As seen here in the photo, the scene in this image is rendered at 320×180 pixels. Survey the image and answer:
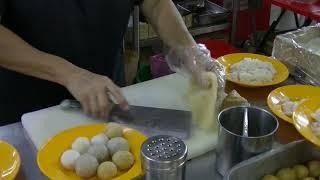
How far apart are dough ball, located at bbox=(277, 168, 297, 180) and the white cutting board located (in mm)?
161

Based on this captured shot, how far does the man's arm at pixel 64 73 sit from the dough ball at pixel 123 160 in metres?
0.17

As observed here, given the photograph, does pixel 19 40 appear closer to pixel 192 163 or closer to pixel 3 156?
pixel 3 156

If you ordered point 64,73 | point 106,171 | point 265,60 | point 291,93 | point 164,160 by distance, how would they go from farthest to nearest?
point 265,60 < point 291,93 < point 64,73 < point 106,171 < point 164,160

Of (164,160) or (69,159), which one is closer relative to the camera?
(164,160)

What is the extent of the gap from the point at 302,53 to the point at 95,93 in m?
0.60

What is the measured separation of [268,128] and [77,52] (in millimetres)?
578

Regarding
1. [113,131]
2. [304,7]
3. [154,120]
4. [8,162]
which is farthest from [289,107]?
[304,7]

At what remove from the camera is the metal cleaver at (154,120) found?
3.02 feet

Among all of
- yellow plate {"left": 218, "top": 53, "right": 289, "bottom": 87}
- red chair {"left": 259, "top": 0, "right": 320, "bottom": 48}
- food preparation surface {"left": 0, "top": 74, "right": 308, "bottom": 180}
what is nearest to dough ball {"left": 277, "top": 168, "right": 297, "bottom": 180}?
food preparation surface {"left": 0, "top": 74, "right": 308, "bottom": 180}

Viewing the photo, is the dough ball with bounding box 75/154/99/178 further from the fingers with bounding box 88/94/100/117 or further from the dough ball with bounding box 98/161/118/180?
the fingers with bounding box 88/94/100/117

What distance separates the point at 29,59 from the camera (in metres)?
0.98

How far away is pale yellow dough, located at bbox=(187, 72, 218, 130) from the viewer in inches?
36.8

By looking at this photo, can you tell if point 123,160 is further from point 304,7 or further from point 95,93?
point 304,7

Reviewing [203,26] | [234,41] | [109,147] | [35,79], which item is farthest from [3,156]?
[234,41]
